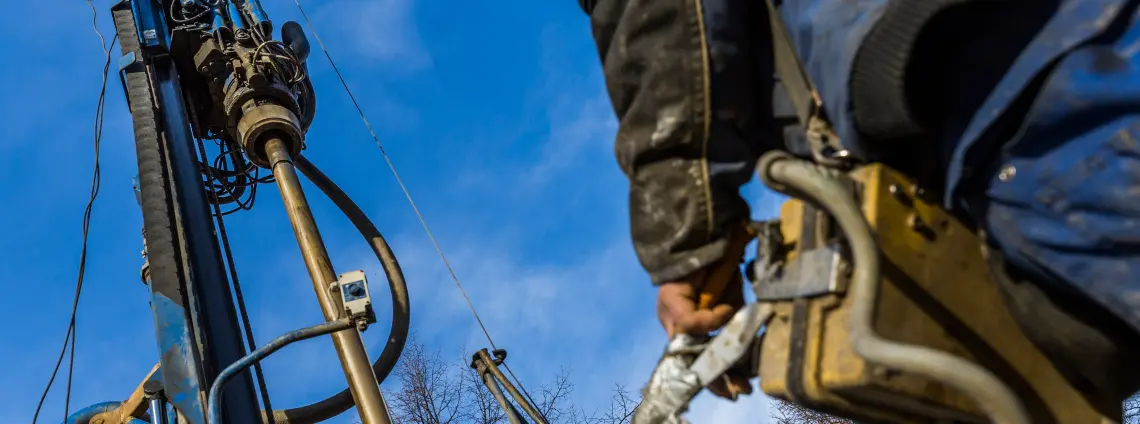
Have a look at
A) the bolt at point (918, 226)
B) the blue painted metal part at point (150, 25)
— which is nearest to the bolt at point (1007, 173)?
the bolt at point (918, 226)

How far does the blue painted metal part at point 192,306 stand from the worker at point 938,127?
303 centimetres

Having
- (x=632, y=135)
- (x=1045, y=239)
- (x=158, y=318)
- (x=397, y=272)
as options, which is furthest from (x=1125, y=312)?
(x=397, y=272)

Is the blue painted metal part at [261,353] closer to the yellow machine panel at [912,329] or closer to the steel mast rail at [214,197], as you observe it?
the steel mast rail at [214,197]

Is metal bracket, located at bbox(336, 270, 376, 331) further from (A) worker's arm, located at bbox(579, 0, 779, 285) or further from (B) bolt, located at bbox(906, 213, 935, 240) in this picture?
(B) bolt, located at bbox(906, 213, 935, 240)

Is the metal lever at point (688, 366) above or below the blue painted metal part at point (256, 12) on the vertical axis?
below

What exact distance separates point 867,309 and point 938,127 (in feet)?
1.03

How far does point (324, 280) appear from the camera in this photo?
16.1 feet

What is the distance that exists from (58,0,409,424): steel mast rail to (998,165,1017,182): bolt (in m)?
3.05

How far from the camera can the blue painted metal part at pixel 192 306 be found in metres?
4.50

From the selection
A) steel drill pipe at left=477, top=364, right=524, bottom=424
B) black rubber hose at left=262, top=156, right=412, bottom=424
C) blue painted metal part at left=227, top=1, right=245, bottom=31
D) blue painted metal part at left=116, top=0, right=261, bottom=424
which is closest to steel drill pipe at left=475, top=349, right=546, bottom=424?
steel drill pipe at left=477, top=364, right=524, bottom=424

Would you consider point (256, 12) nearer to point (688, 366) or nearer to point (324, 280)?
point (324, 280)

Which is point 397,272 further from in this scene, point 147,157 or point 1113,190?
point 1113,190

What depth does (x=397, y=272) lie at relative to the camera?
5945mm

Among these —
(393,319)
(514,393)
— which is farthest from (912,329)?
(393,319)
